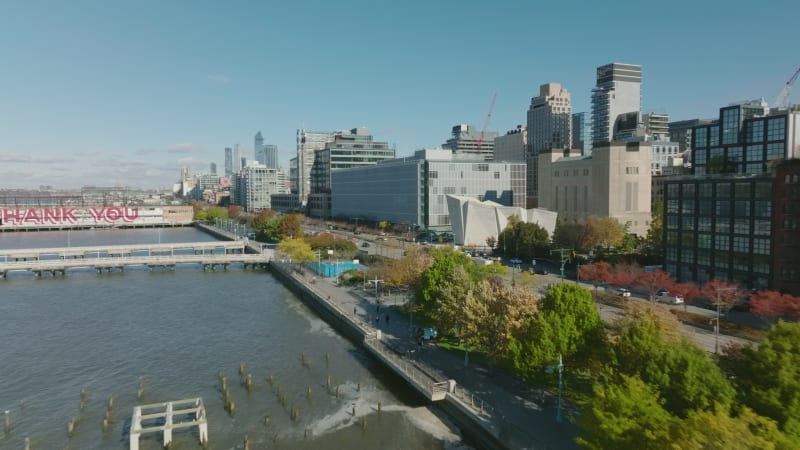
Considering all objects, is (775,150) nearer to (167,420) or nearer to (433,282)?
(433,282)

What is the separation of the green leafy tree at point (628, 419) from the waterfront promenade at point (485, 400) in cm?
512

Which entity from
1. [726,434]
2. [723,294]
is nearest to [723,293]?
[723,294]

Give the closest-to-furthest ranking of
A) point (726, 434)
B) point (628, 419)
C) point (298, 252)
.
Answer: point (726, 434) < point (628, 419) < point (298, 252)

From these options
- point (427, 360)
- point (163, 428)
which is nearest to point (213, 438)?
point (163, 428)

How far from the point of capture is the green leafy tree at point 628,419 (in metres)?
23.9

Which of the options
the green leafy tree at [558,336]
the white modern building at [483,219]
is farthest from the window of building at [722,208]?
the white modern building at [483,219]

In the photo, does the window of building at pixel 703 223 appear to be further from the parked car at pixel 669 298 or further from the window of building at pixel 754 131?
the window of building at pixel 754 131

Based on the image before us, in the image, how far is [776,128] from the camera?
232ft

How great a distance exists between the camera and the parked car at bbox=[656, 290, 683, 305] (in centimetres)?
6172

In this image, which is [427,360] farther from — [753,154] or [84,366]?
[753,154]

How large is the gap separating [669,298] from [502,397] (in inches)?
1401

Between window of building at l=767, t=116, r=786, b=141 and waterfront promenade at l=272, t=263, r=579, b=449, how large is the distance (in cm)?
5389

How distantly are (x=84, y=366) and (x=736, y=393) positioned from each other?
49.5 m

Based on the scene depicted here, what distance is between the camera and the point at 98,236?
184250 mm
